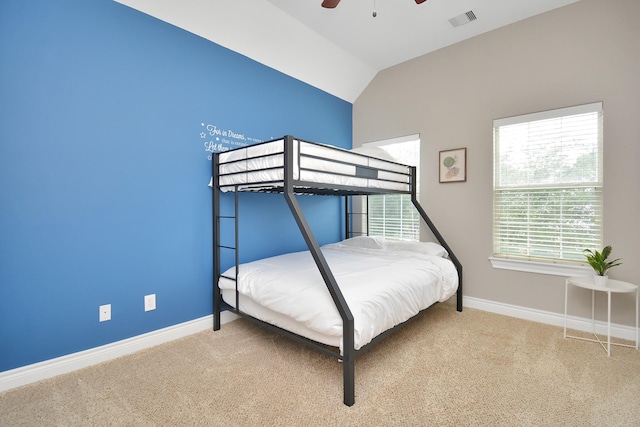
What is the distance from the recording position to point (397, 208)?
380 cm

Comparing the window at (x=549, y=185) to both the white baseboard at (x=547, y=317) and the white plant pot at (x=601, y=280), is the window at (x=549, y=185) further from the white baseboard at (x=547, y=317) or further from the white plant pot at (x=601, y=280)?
the white baseboard at (x=547, y=317)

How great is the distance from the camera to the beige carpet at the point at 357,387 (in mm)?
1482

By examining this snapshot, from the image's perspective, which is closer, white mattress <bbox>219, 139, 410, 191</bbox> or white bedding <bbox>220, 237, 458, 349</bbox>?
white bedding <bbox>220, 237, 458, 349</bbox>

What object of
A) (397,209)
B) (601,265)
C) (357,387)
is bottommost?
(357,387)

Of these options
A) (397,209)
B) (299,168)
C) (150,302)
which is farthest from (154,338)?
(397,209)

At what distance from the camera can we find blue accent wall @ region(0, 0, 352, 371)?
1.74 metres

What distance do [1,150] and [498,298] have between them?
160 inches

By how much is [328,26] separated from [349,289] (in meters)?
2.64

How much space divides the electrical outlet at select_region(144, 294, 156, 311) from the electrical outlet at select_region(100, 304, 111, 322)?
0.23 meters

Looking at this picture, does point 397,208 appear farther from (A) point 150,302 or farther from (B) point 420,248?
(A) point 150,302

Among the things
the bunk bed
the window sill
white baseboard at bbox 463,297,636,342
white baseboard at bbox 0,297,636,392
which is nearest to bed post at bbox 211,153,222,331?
the bunk bed

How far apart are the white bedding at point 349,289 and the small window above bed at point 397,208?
0.67m

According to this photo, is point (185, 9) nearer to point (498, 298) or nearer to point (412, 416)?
point (412, 416)

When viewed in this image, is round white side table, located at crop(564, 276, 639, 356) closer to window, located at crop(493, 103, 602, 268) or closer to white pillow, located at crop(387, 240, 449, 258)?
window, located at crop(493, 103, 602, 268)
